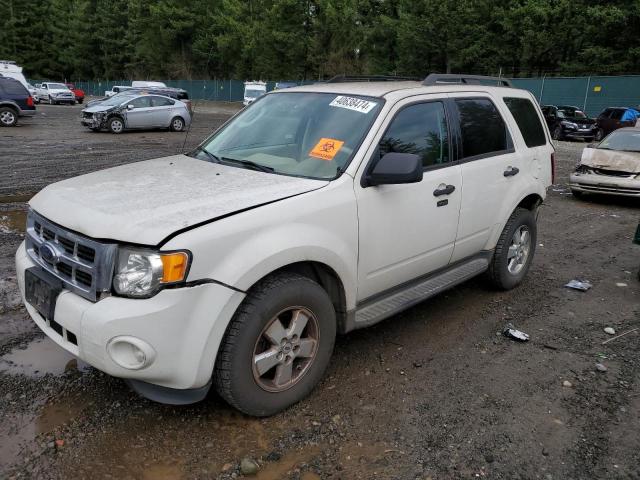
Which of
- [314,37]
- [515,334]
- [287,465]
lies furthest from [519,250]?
[314,37]

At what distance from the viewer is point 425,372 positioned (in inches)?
146

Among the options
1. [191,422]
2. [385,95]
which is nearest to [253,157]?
[385,95]

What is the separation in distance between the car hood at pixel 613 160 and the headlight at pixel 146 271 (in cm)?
964

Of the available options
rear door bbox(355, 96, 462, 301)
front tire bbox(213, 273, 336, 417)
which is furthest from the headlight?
rear door bbox(355, 96, 462, 301)

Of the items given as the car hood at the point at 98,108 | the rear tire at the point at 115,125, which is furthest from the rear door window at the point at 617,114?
the car hood at the point at 98,108

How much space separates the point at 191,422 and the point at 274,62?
55090 mm

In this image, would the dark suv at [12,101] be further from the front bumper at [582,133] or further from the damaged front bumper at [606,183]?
the front bumper at [582,133]

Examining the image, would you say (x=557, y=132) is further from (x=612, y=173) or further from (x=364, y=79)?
(x=364, y=79)

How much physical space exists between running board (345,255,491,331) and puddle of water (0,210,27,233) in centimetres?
524

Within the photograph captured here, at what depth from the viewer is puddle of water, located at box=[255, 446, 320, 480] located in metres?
2.67

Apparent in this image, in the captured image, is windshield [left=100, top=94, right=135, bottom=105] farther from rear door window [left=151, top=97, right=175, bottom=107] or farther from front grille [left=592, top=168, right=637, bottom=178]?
front grille [left=592, top=168, right=637, bottom=178]

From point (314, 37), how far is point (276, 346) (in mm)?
52016

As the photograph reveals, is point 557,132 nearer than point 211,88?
Yes

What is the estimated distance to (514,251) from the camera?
5180 millimetres
